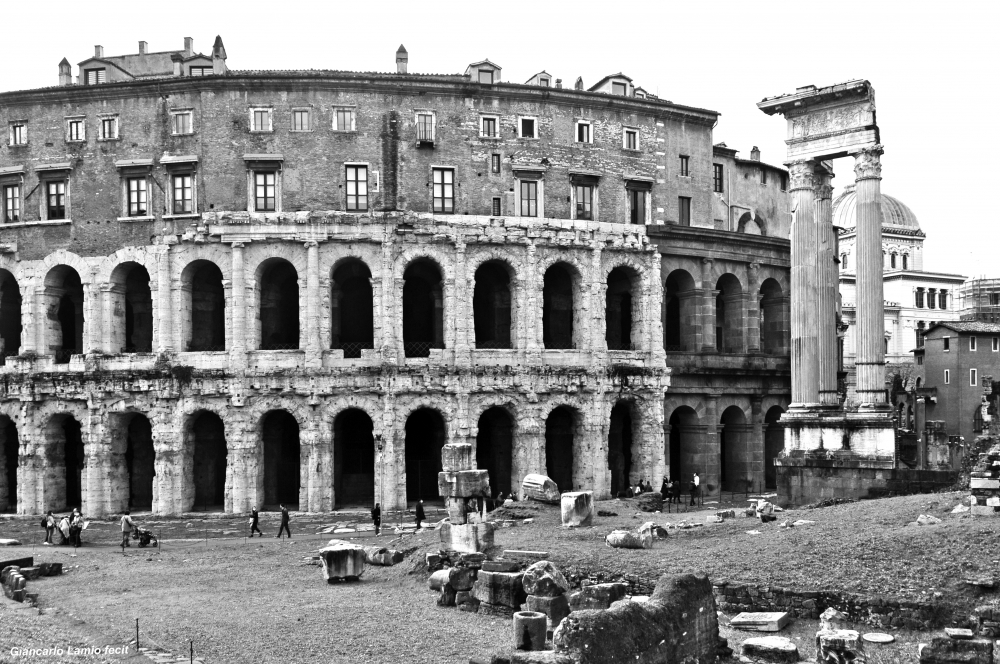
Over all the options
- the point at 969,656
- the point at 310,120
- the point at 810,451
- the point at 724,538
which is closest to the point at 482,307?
the point at 310,120

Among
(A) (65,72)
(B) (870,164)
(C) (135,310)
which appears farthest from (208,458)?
(B) (870,164)

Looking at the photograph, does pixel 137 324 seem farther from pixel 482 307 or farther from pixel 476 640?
pixel 476 640

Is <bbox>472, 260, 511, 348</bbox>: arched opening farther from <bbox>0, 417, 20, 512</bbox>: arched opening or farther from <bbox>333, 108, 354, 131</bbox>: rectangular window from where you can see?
<bbox>0, 417, 20, 512</bbox>: arched opening

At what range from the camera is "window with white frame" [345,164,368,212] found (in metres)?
40.1

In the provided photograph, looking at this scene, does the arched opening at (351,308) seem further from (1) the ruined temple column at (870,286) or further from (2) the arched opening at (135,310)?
(1) the ruined temple column at (870,286)

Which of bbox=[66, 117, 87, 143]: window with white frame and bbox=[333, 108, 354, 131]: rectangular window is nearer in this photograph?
bbox=[333, 108, 354, 131]: rectangular window

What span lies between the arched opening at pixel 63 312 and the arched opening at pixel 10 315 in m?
1.88

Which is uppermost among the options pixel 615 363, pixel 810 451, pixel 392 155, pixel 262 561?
pixel 392 155

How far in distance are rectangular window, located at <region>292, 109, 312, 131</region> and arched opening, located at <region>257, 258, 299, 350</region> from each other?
5286 mm

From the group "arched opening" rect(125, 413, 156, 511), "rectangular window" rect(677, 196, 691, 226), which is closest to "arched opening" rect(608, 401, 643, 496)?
"rectangular window" rect(677, 196, 691, 226)

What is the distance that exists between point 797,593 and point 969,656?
399 cm

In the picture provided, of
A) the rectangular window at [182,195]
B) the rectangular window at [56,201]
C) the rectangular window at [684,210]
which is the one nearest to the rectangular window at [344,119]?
the rectangular window at [182,195]

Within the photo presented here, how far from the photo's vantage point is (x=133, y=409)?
39.5 metres

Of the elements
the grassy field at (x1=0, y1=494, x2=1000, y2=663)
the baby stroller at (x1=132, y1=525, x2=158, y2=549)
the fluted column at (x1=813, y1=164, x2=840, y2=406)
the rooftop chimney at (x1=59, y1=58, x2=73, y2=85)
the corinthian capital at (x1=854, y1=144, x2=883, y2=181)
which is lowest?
the baby stroller at (x1=132, y1=525, x2=158, y2=549)
